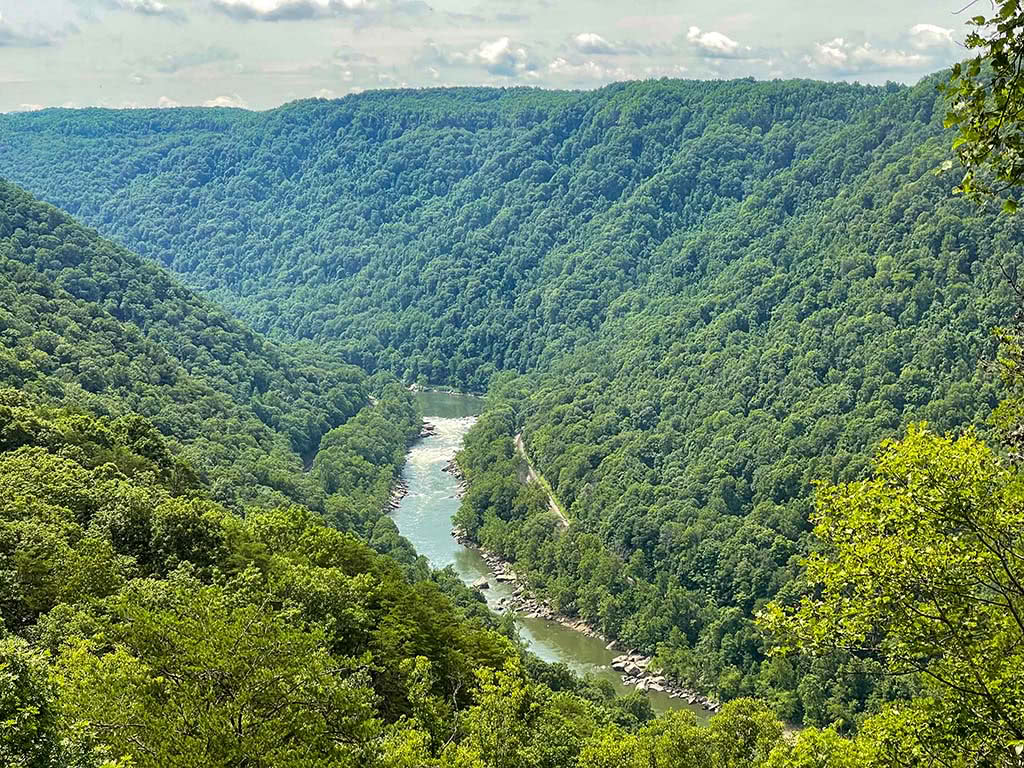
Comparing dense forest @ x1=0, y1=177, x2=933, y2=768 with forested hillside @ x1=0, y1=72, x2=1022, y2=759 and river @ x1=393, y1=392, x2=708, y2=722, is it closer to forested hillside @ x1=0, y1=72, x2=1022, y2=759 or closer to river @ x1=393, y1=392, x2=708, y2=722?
river @ x1=393, y1=392, x2=708, y2=722

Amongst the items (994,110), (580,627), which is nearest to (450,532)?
(580,627)

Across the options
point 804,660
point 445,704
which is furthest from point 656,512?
point 445,704

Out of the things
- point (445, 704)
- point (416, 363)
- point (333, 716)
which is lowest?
point (416, 363)

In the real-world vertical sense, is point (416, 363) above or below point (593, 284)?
below

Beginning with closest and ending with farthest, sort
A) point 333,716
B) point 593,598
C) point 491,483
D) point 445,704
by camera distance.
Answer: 1. point 333,716
2. point 445,704
3. point 593,598
4. point 491,483

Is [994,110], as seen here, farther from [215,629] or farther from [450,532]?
[450,532]

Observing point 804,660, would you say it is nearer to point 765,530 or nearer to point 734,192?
point 765,530

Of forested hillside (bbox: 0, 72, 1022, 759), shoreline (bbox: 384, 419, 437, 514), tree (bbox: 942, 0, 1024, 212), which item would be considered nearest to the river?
shoreline (bbox: 384, 419, 437, 514)
